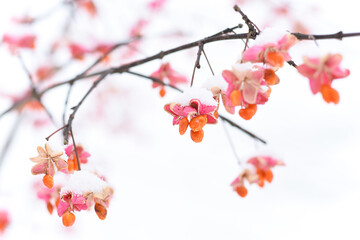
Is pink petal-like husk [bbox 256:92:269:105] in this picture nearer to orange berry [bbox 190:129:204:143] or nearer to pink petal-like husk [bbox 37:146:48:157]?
orange berry [bbox 190:129:204:143]

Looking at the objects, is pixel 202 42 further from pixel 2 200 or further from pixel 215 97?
pixel 2 200

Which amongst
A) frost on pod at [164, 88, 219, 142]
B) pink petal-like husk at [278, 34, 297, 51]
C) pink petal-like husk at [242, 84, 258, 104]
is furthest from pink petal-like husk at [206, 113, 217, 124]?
pink petal-like husk at [278, 34, 297, 51]

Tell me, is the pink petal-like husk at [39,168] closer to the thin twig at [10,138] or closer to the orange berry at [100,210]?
the orange berry at [100,210]

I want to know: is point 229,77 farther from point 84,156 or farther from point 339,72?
point 84,156

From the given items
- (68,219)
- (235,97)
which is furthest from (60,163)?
(235,97)

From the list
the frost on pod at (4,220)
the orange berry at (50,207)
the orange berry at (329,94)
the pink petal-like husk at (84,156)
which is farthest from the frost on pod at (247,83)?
the frost on pod at (4,220)

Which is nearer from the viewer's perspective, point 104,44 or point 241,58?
point 241,58

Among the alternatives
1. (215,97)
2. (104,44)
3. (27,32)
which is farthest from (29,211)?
(215,97)
